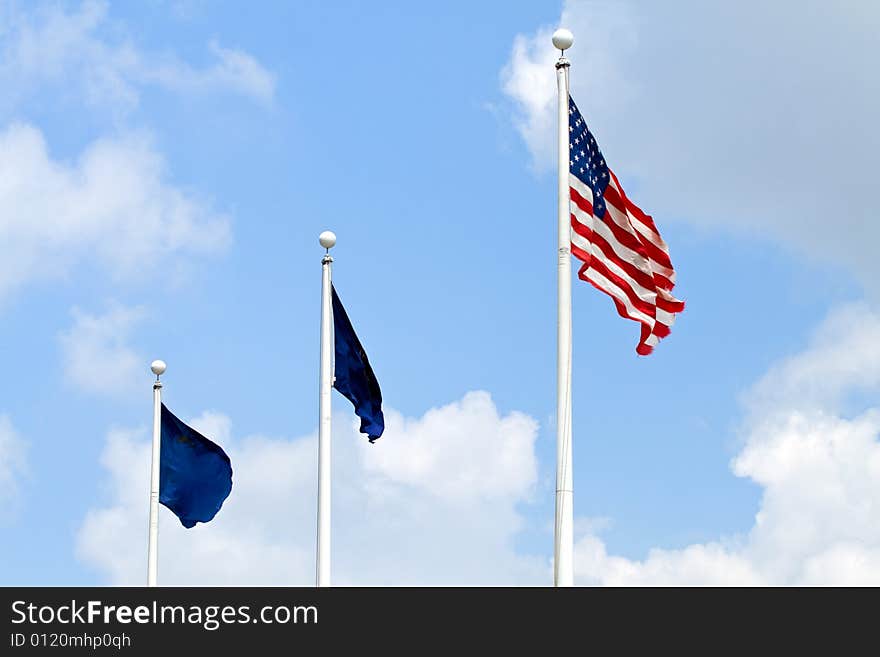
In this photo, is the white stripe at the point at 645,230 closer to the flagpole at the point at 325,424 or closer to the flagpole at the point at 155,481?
the flagpole at the point at 325,424

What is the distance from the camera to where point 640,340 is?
21.4m

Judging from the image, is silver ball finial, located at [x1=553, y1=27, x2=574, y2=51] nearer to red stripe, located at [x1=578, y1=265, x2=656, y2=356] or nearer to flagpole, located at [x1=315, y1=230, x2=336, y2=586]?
red stripe, located at [x1=578, y1=265, x2=656, y2=356]

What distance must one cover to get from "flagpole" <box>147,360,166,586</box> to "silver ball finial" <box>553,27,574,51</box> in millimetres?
14643

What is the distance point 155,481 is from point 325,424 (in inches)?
267

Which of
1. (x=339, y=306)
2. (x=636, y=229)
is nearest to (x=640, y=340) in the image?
(x=636, y=229)

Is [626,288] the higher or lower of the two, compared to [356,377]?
lower

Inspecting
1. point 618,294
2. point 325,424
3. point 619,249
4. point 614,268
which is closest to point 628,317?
point 618,294

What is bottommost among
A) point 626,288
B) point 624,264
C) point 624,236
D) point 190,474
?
point 626,288

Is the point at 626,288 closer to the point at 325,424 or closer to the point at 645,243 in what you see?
the point at 645,243

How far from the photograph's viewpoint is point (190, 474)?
106ft

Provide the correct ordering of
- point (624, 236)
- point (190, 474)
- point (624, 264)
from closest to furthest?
point (624, 264)
point (624, 236)
point (190, 474)

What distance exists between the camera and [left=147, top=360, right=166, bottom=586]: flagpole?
31.6m

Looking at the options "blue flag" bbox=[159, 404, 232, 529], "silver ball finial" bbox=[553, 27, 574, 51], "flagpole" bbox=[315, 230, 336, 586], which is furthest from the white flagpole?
"blue flag" bbox=[159, 404, 232, 529]
